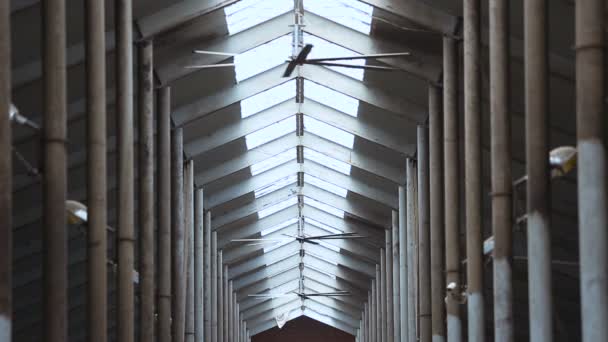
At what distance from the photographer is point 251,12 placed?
41.2 metres

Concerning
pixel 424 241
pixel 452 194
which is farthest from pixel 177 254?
pixel 452 194

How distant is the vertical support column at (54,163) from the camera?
2598 centimetres

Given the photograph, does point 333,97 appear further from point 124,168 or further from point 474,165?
point 124,168

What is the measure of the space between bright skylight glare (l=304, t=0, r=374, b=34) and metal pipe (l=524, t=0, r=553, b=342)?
49.6ft

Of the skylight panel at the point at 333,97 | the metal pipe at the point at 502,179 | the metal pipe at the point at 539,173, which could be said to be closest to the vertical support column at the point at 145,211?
the metal pipe at the point at 502,179

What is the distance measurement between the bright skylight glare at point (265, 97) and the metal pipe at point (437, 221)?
8.60m

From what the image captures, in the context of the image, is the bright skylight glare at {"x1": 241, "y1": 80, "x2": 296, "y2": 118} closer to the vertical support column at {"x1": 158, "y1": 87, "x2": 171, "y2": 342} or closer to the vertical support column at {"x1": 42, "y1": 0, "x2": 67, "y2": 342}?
the vertical support column at {"x1": 158, "y1": 87, "x2": 171, "y2": 342}

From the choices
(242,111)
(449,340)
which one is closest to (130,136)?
(449,340)

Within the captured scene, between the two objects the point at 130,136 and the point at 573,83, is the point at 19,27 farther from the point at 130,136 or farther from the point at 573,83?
the point at 573,83

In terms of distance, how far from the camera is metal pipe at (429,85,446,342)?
3997cm

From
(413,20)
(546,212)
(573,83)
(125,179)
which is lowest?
(546,212)

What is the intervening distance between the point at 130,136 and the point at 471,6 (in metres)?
8.52

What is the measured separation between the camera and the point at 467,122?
107 feet

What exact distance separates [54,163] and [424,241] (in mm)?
20206
